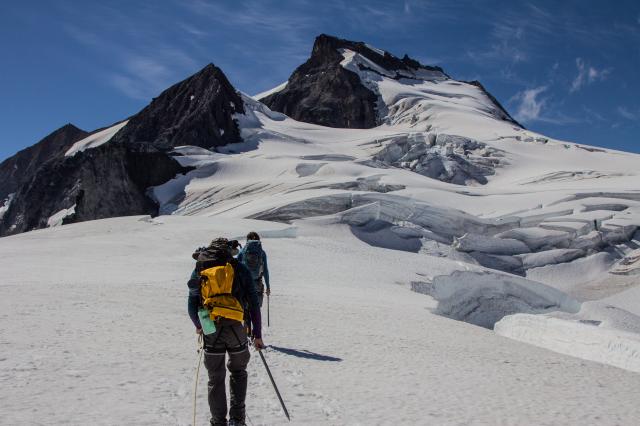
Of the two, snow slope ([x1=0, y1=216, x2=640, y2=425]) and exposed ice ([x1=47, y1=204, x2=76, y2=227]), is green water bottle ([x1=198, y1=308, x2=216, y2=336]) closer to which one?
snow slope ([x1=0, y1=216, x2=640, y2=425])

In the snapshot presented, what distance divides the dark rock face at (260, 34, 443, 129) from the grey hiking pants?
95.4m

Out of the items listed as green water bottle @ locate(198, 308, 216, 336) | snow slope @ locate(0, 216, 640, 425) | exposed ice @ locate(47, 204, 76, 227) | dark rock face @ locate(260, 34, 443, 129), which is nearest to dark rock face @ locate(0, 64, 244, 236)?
exposed ice @ locate(47, 204, 76, 227)

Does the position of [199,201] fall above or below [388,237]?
above

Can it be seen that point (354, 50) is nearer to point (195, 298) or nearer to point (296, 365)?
point (296, 365)

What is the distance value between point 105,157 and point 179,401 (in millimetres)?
56997

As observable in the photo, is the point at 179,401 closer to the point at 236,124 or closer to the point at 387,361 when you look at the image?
the point at 387,361

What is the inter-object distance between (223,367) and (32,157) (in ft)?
435

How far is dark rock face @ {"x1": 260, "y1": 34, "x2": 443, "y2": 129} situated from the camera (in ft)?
337

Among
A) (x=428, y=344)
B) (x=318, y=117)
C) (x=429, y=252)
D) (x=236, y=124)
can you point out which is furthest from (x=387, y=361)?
(x=318, y=117)

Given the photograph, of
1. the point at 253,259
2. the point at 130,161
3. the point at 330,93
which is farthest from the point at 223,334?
the point at 330,93

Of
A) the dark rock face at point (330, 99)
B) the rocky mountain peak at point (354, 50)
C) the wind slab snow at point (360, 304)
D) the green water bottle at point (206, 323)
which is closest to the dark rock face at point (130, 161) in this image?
the wind slab snow at point (360, 304)

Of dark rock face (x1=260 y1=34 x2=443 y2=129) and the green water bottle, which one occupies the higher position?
dark rock face (x1=260 y1=34 x2=443 y2=129)

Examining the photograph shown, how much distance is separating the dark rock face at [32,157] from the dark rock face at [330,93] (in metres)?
41.6

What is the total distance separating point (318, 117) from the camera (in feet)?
344
